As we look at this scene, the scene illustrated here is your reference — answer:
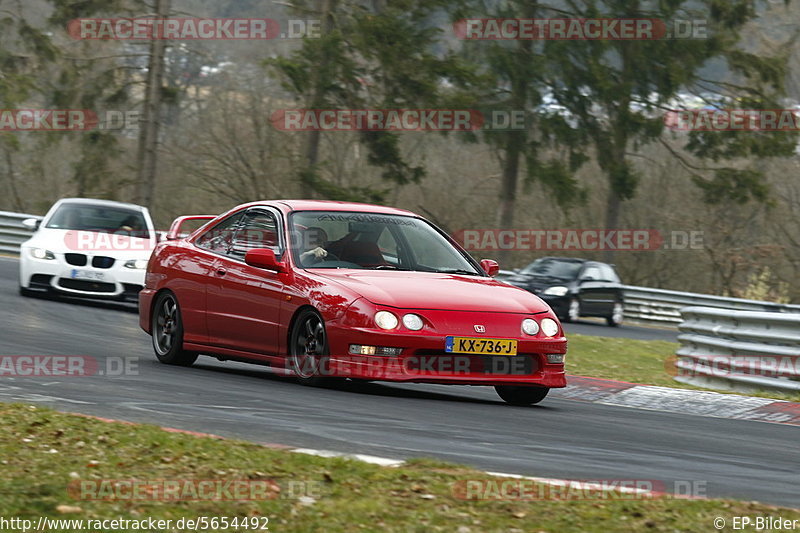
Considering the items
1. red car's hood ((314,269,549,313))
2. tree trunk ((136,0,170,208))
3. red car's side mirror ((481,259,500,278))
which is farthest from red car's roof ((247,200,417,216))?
tree trunk ((136,0,170,208))

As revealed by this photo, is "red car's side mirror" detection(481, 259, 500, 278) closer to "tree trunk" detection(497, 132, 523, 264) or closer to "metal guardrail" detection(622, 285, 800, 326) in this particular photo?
"metal guardrail" detection(622, 285, 800, 326)

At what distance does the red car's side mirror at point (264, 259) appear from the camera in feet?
35.3

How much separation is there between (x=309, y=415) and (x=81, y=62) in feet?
99.5

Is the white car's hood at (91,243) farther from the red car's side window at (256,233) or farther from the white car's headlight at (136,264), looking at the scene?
the red car's side window at (256,233)

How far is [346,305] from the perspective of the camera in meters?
9.91

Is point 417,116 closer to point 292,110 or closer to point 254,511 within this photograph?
point 292,110

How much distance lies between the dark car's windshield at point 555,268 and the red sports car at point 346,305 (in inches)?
722

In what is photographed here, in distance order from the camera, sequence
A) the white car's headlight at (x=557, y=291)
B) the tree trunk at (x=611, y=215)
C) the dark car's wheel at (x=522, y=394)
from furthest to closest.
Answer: the tree trunk at (x=611, y=215)
the white car's headlight at (x=557, y=291)
the dark car's wheel at (x=522, y=394)

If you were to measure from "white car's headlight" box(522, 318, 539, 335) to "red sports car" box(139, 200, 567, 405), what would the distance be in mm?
11

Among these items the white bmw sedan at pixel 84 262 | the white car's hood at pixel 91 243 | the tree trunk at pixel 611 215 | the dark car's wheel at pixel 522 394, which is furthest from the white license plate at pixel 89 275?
the tree trunk at pixel 611 215

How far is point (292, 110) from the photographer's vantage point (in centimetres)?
4019

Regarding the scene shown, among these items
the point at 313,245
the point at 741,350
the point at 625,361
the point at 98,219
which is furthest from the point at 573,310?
the point at 313,245

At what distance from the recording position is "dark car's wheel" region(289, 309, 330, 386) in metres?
10.1

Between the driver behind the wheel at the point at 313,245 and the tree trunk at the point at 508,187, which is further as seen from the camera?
the tree trunk at the point at 508,187
